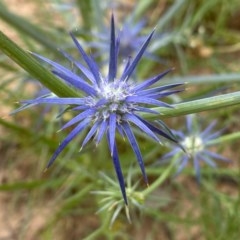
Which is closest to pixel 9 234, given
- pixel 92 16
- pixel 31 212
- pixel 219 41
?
pixel 31 212

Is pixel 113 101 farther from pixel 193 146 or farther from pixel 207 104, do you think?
pixel 193 146

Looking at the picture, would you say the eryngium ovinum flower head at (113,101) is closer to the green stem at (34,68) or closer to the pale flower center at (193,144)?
the green stem at (34,68)

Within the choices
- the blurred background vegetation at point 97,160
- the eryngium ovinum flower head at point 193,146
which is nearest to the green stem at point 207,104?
the eryngium ovinum flower head at point 193,146

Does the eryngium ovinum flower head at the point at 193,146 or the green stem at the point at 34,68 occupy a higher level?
the eryngium ovinum flower head at the point at 193,146

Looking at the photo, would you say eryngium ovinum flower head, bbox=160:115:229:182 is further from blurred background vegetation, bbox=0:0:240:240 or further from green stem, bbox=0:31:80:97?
green stem, bbox=0:31:80:97

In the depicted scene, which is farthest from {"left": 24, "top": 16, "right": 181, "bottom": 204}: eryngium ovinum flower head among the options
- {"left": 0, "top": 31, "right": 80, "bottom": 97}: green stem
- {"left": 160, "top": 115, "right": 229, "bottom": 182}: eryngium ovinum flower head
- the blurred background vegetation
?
the blurred background vegetation
